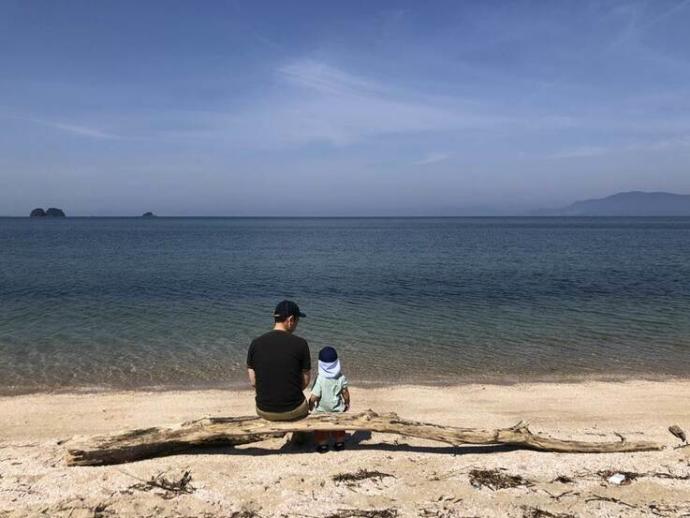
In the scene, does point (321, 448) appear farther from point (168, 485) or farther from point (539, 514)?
point (539, 514)

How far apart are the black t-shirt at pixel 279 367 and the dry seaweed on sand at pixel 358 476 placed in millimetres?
1080

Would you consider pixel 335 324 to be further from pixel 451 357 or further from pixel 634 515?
pixel 634 515

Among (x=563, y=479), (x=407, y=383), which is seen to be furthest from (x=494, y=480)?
(x=407, y=383)

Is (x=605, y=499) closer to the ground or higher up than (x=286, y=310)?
closer to the ground

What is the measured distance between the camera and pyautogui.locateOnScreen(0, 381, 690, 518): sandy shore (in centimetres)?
556

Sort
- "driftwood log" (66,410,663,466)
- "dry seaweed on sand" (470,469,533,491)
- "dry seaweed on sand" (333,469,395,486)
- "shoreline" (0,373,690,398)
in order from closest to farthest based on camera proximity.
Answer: "dry seaweed on sand" (470,469,533,491) → "dry seaweed on sand" (333,469,395,486) → "driftwood log" (66,410,663,466) → "shoreline" (0,373,690,398)

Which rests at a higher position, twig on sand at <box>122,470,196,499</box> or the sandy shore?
twig on sand at <box>122,470,196,499</box>

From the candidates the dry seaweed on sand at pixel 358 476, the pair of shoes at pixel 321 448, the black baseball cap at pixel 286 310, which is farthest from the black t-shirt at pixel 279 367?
the dry seaweed on sand at pixel 358 476

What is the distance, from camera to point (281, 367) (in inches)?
263

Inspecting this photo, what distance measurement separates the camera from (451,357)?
14.2 meters

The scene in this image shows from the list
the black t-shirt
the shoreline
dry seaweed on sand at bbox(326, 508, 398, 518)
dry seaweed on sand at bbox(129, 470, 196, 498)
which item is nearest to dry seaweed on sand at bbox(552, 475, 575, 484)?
dry seaweed on sand at bbox(326, 508, 398, 518)

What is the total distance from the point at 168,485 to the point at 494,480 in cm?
390

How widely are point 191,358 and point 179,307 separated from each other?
8.27m

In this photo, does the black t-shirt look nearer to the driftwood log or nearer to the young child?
the driftwood log
